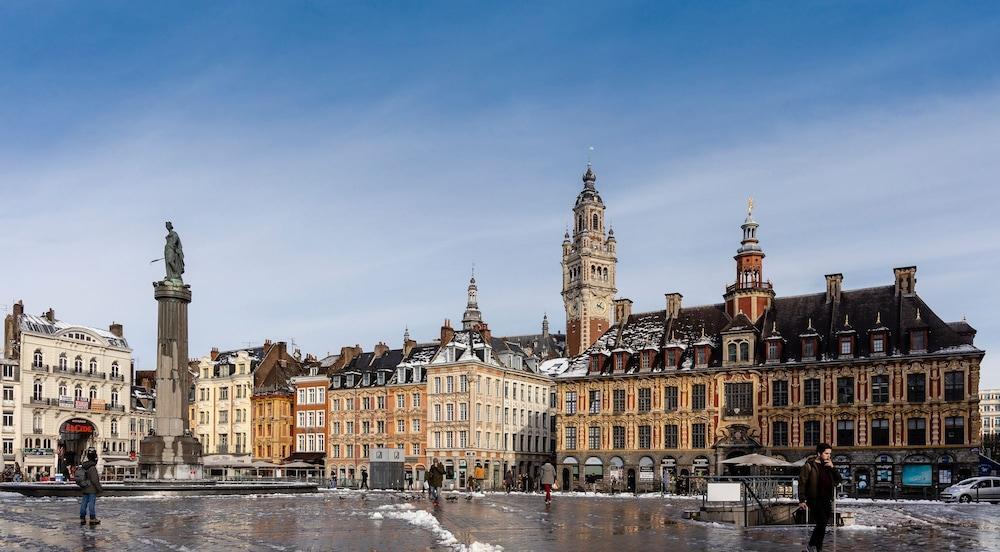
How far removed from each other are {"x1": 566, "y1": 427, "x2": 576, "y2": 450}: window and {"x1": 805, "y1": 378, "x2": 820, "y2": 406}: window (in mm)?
17731

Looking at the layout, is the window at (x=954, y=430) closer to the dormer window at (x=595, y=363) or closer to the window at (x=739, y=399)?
the window at (x=739, y=399)

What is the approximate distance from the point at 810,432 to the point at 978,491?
1817 centimetres

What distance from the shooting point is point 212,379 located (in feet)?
334

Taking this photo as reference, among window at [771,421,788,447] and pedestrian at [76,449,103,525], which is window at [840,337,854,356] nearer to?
window at [771,421,788,447]

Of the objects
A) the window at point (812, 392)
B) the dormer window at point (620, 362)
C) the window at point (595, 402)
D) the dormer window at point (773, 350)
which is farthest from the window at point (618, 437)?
the window at point (812, 392)

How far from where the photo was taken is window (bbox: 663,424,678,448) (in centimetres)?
7119

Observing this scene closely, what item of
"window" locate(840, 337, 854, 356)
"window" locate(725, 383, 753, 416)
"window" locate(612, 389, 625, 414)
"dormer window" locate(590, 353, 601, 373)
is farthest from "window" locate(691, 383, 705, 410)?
"window" locate(840, 337, 854, 356)

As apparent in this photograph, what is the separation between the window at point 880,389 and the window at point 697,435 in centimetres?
1162

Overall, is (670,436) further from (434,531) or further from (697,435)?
(434,531)

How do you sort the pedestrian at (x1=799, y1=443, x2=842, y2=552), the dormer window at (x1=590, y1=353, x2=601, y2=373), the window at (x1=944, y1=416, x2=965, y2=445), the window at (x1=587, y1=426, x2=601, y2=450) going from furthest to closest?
1. the dormer window at (x1=590, y1=353, x2=601, y2=373)
2. the window at (x1=587, y1=426, x2=601, y2=450)
3. the window at (x1=944, y1=416, x2=965, y2=445)
4. the pedestrian at (x1=799, y1=443, x2=842, y2=552)

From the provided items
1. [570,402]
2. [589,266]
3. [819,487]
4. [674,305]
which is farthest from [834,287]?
[589,266]

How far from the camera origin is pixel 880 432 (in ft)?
208

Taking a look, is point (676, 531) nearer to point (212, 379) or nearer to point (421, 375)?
point (421, 375)

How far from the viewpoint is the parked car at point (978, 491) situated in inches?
1911
